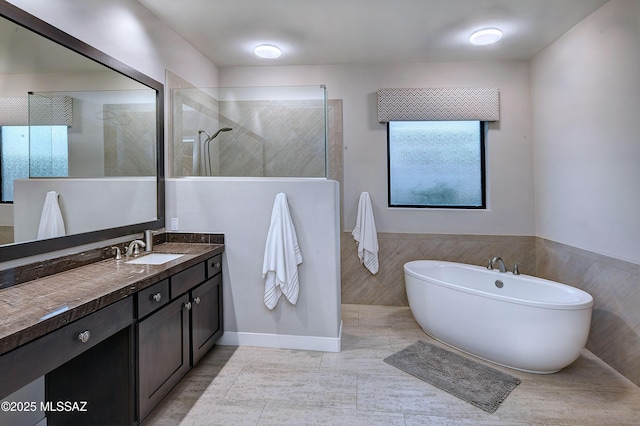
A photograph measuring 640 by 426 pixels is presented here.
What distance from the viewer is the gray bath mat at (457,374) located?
2061mm

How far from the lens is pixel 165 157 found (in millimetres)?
2812

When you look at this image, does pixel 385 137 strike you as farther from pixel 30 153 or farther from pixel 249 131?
pixel 30 153

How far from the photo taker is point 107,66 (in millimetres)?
2170

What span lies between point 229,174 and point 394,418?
2.22 m

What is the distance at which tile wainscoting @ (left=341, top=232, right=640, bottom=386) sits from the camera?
2324mm

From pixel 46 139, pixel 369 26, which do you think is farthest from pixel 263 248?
pixel 369 26

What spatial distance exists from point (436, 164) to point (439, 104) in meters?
0.67

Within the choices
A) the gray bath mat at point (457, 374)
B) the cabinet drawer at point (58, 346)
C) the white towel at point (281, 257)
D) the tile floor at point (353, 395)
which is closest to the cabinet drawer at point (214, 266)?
the white towel at point (281, 257)

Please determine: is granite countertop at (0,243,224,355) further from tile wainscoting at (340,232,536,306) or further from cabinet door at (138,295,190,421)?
tile wainscoting at (340,232,536,306)

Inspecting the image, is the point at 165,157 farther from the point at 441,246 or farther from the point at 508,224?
the point at 508,224

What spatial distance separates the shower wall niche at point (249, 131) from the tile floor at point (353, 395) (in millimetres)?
1569

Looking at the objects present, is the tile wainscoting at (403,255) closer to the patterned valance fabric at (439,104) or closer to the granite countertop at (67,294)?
the patterned valance fabric at (439,104)

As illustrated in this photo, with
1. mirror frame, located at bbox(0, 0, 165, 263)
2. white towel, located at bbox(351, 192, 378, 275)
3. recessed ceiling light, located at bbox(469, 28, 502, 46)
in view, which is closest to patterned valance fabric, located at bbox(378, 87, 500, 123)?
recessed ceiling light, located at bbox(469, 28, 502, 46)

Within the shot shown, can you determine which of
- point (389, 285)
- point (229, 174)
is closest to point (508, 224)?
point (389, 285)
